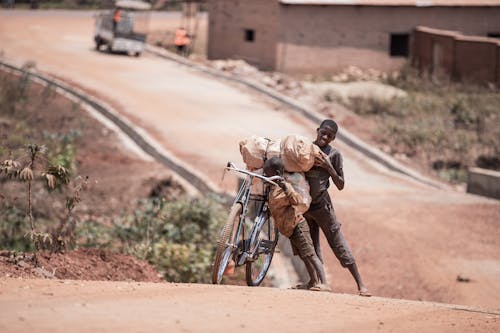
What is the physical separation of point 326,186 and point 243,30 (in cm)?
2369

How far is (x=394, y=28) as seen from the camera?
32906 mm

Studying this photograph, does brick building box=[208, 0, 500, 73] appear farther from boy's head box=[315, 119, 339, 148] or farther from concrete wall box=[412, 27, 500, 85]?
boy's head box=[315, 119, 339, 148]

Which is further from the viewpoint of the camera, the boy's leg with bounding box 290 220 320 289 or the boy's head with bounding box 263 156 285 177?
the boy's leg with bounding box 290 220 320 289

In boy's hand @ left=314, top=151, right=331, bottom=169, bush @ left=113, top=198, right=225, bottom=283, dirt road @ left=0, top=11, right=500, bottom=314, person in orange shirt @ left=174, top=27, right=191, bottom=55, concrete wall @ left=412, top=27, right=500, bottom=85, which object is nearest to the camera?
boy's hand @ left=314, top=151, right=331, bottom=169

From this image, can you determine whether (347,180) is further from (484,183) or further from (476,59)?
(476,59)

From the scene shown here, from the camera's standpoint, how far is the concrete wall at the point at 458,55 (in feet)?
94.8

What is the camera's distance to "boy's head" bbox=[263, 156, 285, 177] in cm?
864

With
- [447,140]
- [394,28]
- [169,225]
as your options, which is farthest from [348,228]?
[394,28]

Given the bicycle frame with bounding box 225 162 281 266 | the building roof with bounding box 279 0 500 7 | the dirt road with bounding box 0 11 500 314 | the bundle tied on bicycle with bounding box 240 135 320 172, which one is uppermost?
the building roof with bounding box 279 0 500 7

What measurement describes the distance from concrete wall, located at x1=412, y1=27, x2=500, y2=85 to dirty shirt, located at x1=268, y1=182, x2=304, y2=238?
2096 cm

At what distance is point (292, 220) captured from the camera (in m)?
8.74

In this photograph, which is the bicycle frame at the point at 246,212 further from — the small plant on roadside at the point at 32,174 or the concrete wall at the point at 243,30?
the concrete wall at the point at 243,30

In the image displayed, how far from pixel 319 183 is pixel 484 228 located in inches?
313

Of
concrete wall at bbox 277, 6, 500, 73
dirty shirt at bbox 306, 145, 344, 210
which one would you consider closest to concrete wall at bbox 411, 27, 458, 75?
concrete wall at bbox 277, 6, 500, 73
